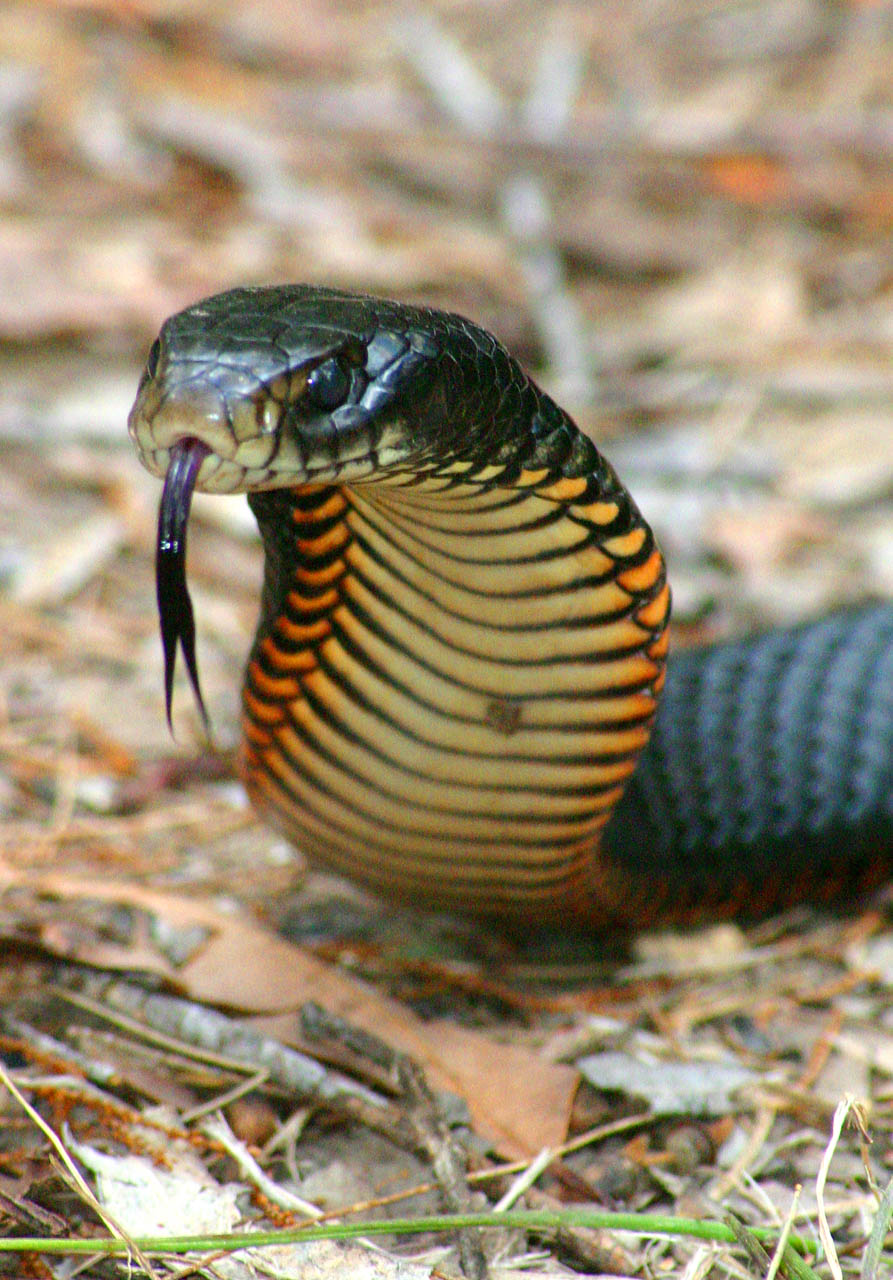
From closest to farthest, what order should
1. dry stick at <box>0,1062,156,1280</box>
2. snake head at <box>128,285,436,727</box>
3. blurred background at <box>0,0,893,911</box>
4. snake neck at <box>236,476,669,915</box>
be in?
snake head at <box>128,285,436,727</box>
dry stick at <box>0,1062,156,1280</box>
snake neck at <box>236,476,669,915</box>
blurred background at <box>0,0,893,911</box>

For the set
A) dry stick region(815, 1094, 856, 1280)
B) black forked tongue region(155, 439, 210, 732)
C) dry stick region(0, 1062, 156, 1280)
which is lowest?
dry stick region(815, 1094, 856, 1280)

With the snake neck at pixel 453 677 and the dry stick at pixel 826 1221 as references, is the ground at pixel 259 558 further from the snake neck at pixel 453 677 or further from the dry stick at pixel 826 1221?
the snake neck at pixel 453 677

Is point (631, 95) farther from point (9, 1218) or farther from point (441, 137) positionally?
point (9, 1218)

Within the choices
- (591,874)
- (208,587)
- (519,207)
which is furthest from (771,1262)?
(519,207)

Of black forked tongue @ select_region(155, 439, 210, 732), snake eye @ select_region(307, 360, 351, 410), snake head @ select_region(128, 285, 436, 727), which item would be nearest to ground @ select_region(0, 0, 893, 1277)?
black forked tongue @ select_region(155, 439, 210, 732)

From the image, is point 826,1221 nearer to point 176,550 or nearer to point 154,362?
point 176,550

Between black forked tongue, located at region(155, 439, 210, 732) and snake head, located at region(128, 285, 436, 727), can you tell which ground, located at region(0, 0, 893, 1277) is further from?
snake head, located at region(128, 285, 436, 727)

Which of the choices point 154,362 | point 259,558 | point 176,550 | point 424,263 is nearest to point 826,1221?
point 176,550
